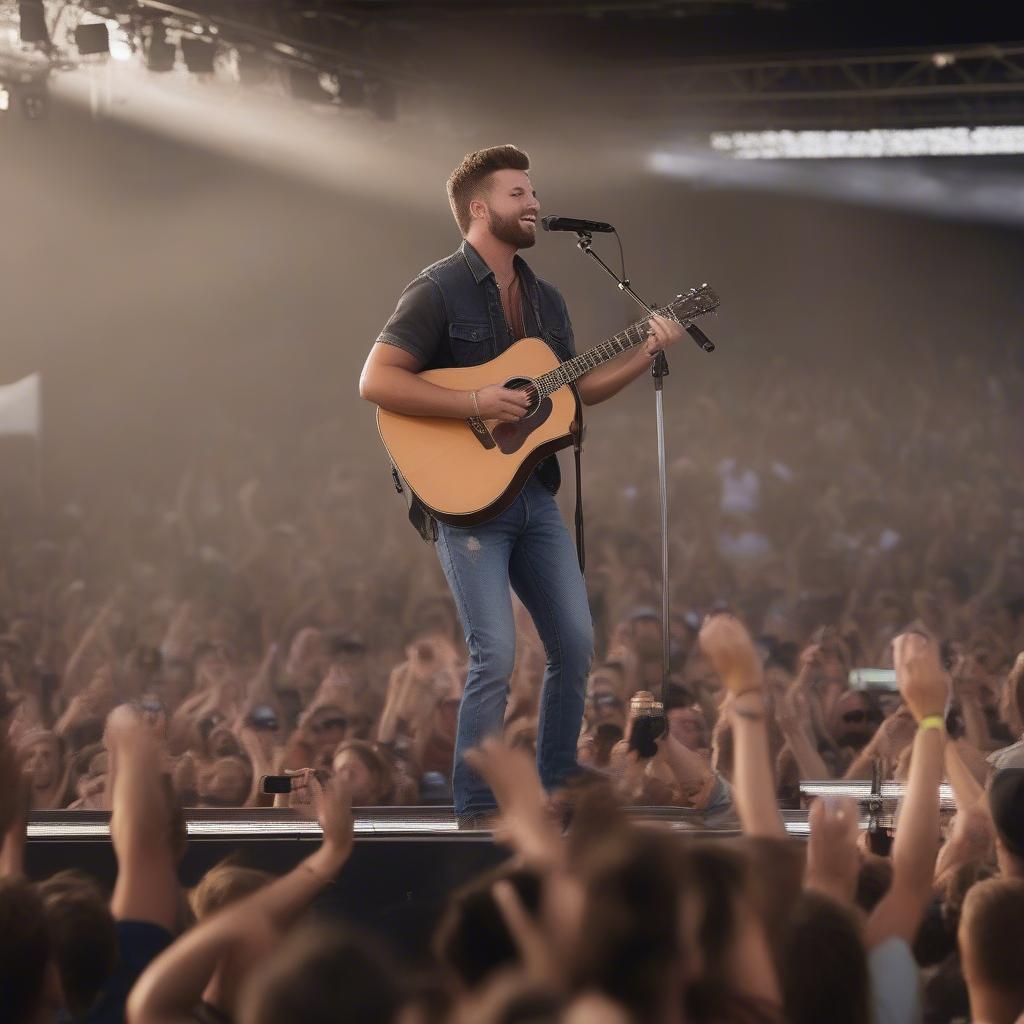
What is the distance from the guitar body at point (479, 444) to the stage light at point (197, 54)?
6.13 metres

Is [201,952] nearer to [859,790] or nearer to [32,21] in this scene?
[859,790]

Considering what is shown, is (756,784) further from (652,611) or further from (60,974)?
(652,611)

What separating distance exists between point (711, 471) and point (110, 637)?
4588 mm

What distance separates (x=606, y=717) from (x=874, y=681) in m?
1.68

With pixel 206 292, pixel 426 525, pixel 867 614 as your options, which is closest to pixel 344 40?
pixel 206 292

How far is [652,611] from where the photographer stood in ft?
25.1

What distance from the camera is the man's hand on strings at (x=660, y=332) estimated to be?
3.44m

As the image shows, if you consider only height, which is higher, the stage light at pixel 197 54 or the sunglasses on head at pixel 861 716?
the stage light at pixel 197 54

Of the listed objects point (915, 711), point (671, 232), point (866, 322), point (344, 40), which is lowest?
point (915, 711)

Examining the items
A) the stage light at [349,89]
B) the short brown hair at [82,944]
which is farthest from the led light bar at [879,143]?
the short brown hair at [82,944]

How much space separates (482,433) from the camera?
11.3ft

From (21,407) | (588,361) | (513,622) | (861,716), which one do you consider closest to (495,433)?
(588,361)

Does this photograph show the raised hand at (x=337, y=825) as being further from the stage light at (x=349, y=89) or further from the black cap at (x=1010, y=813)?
the stage light at (x=349, y=89)

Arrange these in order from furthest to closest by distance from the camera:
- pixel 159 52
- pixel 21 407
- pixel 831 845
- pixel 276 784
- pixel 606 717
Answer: pixel 21 407
pixel 159 52
pixel 606 717
pixel 276 784
pixel 831 845
